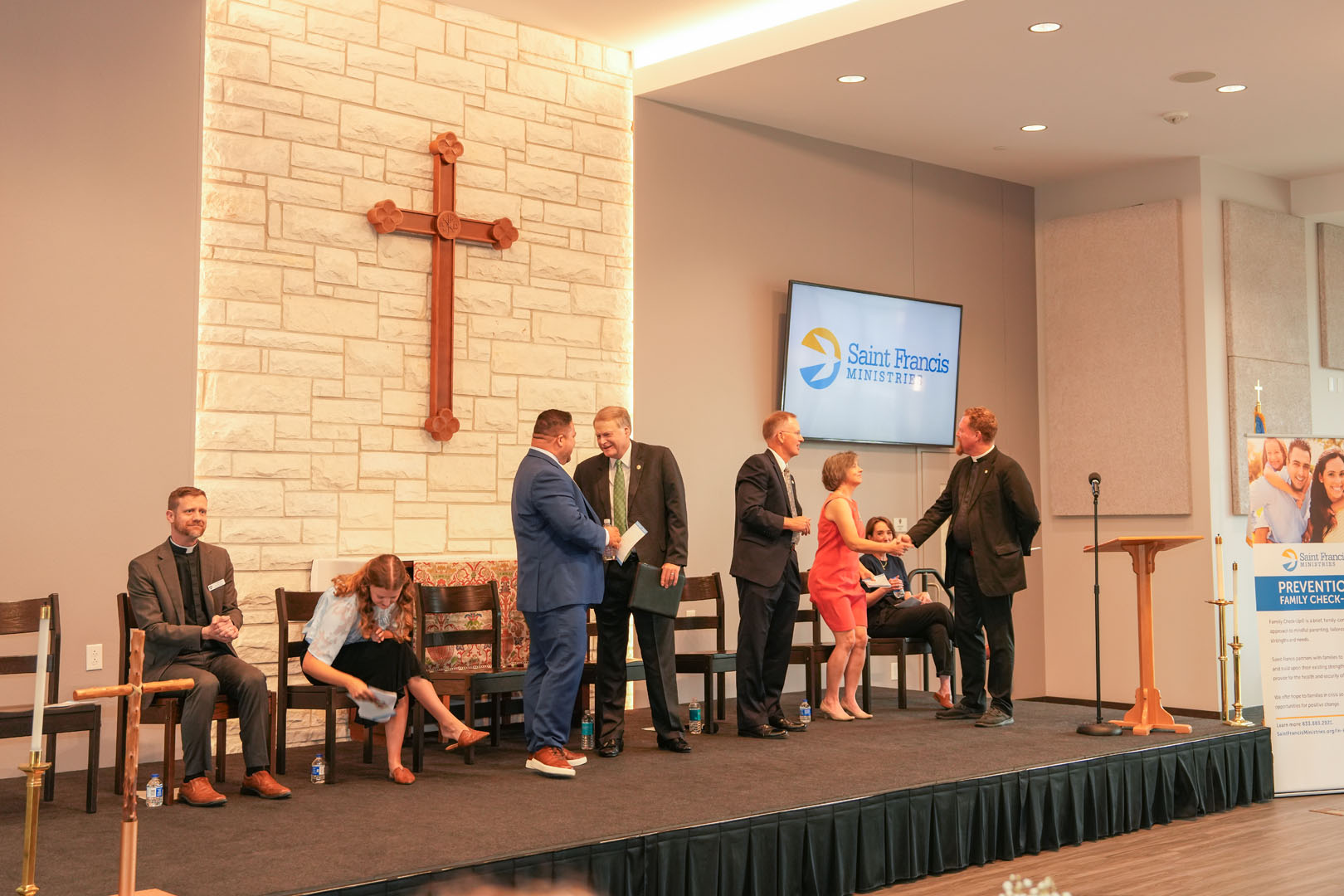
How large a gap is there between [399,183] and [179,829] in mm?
3519

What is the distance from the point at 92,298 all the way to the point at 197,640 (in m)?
1.71

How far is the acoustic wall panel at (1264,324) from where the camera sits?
8562 millimetres

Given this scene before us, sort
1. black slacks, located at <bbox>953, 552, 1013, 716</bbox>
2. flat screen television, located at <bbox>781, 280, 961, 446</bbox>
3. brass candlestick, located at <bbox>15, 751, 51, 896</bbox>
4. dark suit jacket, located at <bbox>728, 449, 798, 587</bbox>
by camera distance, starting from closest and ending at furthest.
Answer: brass candlestick, located at <bbox>15, 751, 51, 896</bbox> < dark suit jacket, located at <bbox>728, 449, 798, 587</bbox> < black slacks, located at <bbox>953, 552, 1013, 716</bbox> < flat screen television, located at <bbox>781, 280, 961, 446</bbox>

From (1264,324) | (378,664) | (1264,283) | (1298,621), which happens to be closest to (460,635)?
(378,664)

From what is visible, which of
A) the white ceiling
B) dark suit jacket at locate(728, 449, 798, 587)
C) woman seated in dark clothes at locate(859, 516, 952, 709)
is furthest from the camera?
woman seated in dark clothes at locate(859, 516, 952, 709)

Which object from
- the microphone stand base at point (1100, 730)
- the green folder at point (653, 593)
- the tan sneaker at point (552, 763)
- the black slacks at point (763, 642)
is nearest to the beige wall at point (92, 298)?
the tan sneaker at point (552, 763)

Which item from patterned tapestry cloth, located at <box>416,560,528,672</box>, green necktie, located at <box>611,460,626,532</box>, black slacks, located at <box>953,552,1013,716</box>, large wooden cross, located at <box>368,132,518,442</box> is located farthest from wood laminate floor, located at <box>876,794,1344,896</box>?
large wooden cross, located at <box>368,132,518,442</box>

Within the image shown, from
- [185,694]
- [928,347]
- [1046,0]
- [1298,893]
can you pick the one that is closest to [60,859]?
[185,694]

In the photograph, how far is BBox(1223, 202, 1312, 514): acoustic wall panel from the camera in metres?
8.56

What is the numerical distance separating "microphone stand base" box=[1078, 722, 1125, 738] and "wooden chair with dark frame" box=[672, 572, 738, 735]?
1.65 meters

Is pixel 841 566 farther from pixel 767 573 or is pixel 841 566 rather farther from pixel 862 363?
pixel 862 363

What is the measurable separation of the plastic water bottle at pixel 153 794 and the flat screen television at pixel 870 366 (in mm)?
4523

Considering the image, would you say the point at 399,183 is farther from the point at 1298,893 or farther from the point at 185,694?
the point at 1298,893

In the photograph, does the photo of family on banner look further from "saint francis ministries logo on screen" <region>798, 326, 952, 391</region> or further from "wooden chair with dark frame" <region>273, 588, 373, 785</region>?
"wooden chair with dark frame" <region>273, 588, 373, 785</region>
